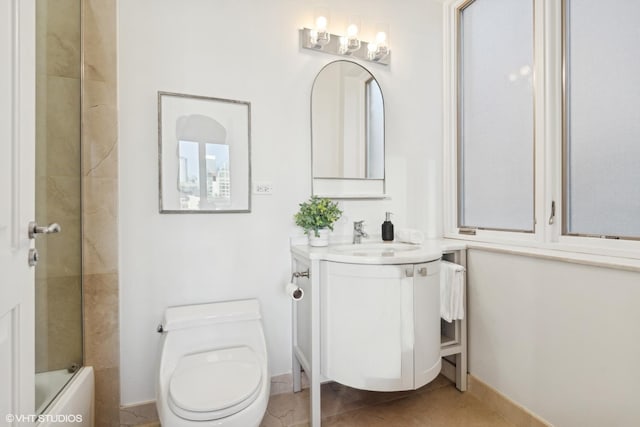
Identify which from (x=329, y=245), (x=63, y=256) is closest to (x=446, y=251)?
(x=329, y=245)

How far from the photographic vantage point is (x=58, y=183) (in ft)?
4.33

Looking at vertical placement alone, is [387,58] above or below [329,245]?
above

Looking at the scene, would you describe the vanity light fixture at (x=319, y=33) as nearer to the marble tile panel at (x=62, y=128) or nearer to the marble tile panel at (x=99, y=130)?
the marble tile panel at (x=99, y=130)

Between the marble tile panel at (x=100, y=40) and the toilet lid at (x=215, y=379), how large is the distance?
1381mm

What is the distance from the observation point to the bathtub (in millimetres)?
1103

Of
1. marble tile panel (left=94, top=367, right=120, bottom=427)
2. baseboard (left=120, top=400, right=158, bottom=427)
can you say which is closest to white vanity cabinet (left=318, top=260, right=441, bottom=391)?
baseboard (left=120, top=400, right=158, bottom=427)

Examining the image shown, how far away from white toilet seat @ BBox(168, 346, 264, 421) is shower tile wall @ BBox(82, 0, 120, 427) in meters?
0.43

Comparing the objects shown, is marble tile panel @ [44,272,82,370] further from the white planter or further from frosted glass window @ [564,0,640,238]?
frosted glass window @ [564,0,640,238]

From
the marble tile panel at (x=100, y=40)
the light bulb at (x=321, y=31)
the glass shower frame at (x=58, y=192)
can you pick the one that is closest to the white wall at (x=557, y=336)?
the light bulb at (x=321, y=31)

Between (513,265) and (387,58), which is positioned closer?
(513,265)

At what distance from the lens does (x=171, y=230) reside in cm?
158

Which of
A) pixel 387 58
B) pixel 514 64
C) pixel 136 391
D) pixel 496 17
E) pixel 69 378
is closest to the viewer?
pixel 69 378

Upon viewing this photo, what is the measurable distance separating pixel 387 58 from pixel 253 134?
105 cm

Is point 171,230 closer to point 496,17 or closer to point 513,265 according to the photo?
point 513,265
